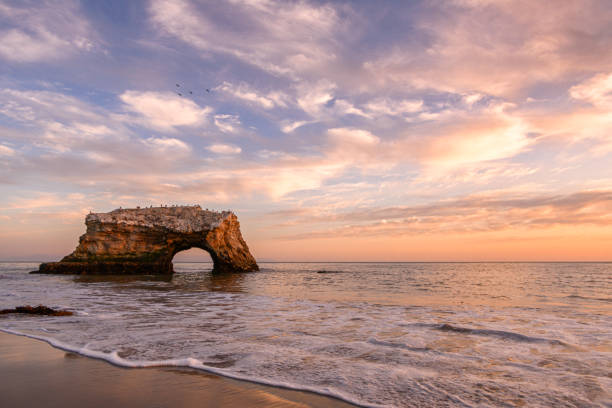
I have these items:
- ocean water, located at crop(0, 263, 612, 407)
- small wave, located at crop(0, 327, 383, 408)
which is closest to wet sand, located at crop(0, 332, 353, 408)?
small wave, located at crop(0, 327, 383, 408)

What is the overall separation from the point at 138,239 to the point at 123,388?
124ft

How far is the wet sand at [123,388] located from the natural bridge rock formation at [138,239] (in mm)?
33933

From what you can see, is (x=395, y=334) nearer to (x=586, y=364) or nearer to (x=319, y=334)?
(x=319, y=334)

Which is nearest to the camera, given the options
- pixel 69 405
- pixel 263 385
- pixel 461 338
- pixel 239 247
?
pixel 69 405

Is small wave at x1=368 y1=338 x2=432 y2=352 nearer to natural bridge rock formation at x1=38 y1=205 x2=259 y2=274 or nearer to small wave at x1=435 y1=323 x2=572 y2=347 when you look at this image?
small wave at x1=435 y1=323 x2=572 y2=347

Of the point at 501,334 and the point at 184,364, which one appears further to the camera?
the point at 501,334

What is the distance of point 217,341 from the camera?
6512mm

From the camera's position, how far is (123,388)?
12.9 feet

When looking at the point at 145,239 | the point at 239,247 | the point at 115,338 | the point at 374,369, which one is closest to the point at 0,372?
the point at 115,338

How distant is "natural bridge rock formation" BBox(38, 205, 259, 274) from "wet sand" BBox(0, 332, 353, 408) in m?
33.9

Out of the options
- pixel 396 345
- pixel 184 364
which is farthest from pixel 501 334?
pixel 184 364

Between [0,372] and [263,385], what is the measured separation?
3.22m

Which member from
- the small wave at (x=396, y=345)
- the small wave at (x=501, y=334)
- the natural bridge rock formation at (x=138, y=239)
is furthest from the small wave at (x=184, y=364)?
the natural bridge rock formation at (x=138, y=239)

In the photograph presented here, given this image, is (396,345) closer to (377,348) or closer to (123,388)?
(377,348)
